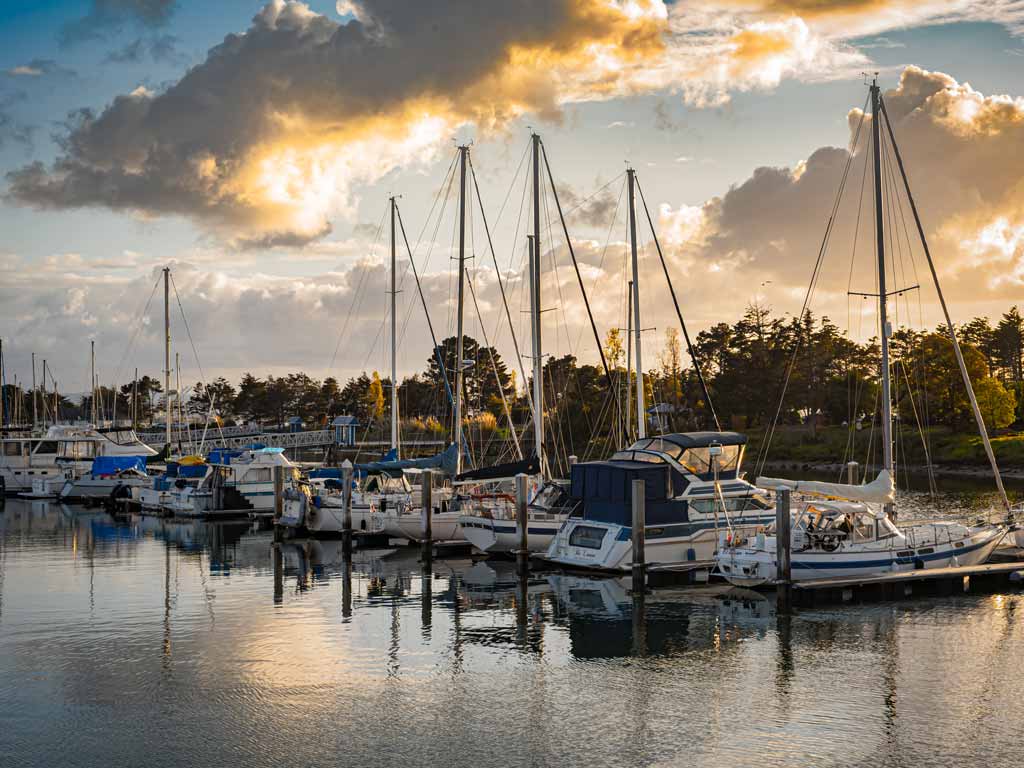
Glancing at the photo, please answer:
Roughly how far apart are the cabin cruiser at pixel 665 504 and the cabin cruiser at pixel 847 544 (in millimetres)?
1730

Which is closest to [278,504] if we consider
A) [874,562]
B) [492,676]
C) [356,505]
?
[356,505]

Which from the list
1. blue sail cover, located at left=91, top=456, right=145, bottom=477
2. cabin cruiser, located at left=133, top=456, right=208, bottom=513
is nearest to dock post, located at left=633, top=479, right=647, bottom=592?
cabin cruiser, located at left=133, top=456, right=208, bottom=513

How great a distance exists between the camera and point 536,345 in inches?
1647

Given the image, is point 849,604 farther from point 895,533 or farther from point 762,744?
point 762,744

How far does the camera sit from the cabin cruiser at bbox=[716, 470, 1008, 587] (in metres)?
29.1

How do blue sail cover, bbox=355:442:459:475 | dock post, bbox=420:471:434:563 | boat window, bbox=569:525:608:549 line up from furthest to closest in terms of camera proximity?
blue sail cover, bbox=355:442:459:475 → dock post, bbox=420:471:434:563 → boat window, bbox=569:525:608:549

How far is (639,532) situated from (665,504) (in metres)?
2.87

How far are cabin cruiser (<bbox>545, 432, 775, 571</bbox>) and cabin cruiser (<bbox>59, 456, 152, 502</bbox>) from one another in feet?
143

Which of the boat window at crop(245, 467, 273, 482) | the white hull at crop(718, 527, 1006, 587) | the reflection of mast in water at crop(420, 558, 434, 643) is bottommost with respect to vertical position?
the reflection of mast in water at crop(420, 558, 434, 643)

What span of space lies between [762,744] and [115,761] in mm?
10274

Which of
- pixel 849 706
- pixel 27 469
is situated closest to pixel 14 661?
pixel 849 706

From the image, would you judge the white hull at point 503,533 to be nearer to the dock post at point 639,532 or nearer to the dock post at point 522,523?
the dock post at point 522,523

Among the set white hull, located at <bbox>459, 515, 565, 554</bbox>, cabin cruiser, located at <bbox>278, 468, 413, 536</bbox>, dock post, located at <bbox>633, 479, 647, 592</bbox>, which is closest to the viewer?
dock post, located at <bbox>633, 479, 647, 592</bbox>

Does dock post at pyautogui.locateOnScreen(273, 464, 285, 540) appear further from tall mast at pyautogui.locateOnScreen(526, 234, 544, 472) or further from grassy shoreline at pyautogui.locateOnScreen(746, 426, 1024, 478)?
grassy shoreline at pyautogui.locateOnScreen(746, 426, 1024, 478)
